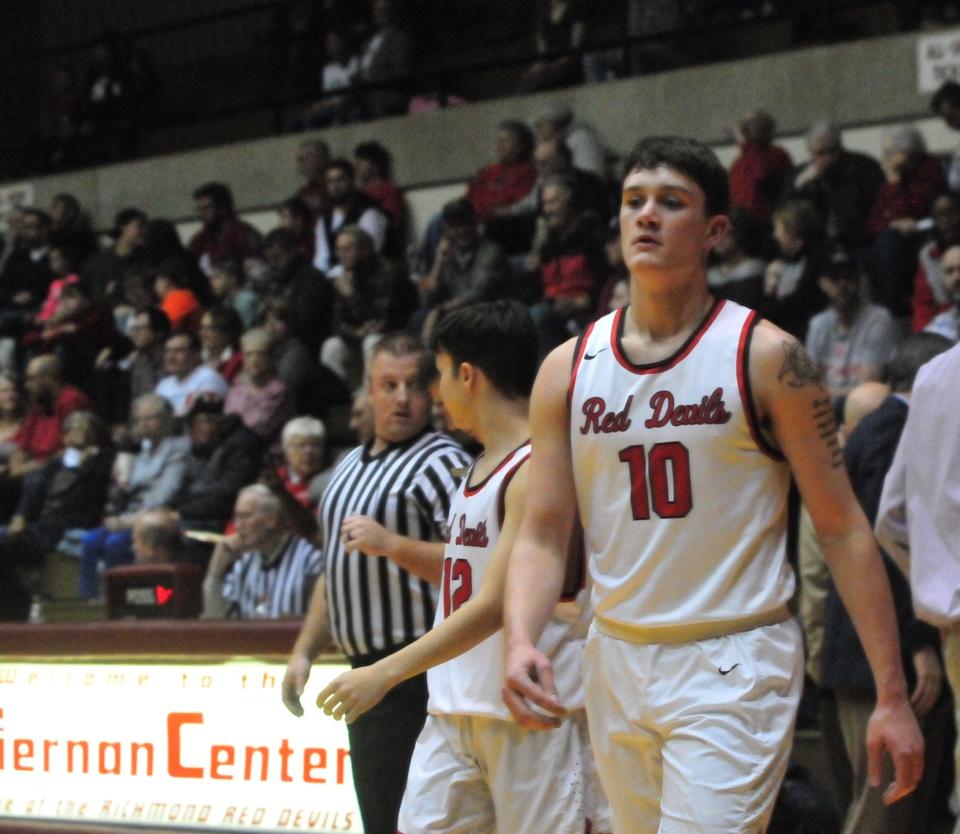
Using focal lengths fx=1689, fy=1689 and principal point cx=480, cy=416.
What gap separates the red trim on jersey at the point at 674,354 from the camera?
371cm

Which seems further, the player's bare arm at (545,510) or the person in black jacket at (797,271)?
the person in black jacket at (797,271)

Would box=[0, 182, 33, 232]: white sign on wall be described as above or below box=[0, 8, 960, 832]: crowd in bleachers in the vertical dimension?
above

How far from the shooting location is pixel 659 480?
3.67 meters

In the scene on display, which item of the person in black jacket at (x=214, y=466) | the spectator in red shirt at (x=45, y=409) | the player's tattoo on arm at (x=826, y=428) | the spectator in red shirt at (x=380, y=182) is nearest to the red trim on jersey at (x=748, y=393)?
the player's tattoo on arm at (x=826, y=428)

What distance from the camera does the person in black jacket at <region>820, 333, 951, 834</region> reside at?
5980 mm

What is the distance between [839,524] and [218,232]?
40.4 ft

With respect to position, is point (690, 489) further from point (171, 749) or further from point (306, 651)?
point (171, 749)

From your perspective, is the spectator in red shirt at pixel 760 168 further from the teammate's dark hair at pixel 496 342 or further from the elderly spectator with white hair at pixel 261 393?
the teammate's dark hair at pixel 496 342

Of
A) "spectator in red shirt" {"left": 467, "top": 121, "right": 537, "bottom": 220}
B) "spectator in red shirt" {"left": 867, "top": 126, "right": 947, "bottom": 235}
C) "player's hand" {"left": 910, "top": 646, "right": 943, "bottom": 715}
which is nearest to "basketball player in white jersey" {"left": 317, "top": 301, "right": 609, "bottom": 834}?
"player's hand" {"left": 910, "top": 646, "right": 943, "bottom": 715}

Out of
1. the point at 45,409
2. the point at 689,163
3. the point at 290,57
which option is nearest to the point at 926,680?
the point at 689,163

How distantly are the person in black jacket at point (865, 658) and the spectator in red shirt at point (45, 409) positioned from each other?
27.7ft

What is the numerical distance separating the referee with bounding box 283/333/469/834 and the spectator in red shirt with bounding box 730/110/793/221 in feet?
21.2

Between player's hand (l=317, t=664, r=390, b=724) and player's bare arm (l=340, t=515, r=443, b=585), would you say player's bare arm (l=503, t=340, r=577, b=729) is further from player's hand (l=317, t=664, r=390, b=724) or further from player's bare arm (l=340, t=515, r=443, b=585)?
player's bare arm (l=340, t=515, r=443, b=585)

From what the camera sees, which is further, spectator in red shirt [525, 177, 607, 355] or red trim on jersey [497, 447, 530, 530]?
spectator in red shirt [525, 177, 607, 355]
